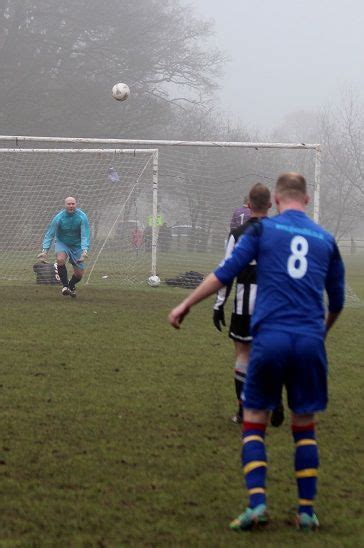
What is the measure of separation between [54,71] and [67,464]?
151 feet

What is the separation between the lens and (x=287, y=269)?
4.71 m

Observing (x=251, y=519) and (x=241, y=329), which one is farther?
(x=241, y=329)

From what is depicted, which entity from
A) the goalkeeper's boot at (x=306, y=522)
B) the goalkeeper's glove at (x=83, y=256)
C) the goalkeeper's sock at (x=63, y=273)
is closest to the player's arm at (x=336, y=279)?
the goalkeeper's boot at (x=306, y=522)

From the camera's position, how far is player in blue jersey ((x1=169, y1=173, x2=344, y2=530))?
15.3 ft

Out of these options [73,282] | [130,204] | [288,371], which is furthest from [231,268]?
[130,204]

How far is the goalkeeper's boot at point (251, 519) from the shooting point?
4656mm

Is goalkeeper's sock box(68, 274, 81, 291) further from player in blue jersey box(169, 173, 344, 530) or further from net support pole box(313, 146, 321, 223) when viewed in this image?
player in blue jersey box(169, 173, 344, 530)

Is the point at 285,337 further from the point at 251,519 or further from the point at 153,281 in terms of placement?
the point at 153,281

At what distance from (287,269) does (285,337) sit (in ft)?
1.20

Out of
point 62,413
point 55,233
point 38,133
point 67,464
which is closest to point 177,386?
point 62,413

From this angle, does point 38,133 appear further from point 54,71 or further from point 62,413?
point 62,413

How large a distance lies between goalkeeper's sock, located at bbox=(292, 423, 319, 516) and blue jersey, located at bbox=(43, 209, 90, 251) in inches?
431

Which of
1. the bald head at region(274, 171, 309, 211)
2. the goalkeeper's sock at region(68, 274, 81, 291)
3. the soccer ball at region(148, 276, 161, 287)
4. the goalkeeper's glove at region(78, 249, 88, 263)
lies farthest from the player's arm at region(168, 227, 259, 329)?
the soccer ball at region(148, 276, 161, 287)

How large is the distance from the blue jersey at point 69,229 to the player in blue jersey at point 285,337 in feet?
35.5
